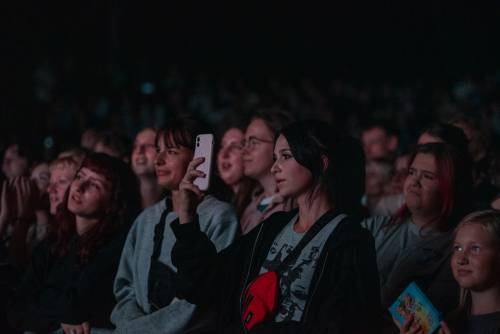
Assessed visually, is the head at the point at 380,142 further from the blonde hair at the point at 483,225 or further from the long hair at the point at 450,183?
the blonde hair at the point at 483,225

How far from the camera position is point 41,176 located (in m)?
6.20

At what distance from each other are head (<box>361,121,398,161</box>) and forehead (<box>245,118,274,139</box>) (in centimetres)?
186

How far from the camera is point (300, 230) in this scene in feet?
11.5

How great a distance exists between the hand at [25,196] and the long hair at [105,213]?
0.64 meters

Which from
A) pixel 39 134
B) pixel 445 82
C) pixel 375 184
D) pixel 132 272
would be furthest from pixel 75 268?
pixel 445 82

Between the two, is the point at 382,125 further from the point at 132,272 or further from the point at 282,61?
the point at 282,61

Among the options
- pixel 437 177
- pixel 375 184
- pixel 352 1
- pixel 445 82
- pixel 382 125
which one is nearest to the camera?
pixel 437 177

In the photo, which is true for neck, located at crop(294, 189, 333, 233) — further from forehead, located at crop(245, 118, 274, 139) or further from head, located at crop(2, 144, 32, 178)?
head, located at crop(2, 144, 32, 178)

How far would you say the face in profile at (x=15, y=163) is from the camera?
21.9 feet

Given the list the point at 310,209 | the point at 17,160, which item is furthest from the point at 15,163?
the point at 310,209

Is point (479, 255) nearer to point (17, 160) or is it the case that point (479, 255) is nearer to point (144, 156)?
point (144, 156)

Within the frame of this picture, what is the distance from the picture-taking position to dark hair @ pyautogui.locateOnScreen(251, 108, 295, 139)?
16.3 ft

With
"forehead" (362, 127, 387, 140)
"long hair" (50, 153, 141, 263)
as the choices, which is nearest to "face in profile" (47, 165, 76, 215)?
"long hair" (50, 153, 141, 263)

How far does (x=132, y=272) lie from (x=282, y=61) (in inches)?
632
